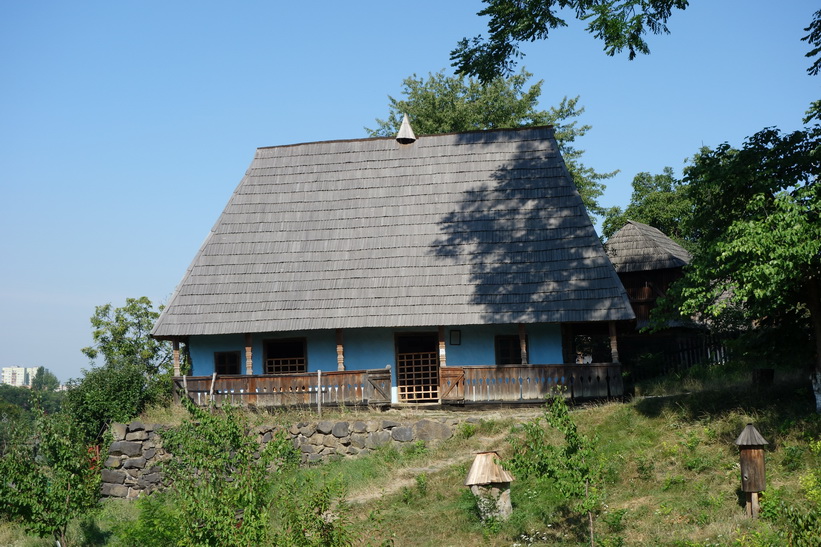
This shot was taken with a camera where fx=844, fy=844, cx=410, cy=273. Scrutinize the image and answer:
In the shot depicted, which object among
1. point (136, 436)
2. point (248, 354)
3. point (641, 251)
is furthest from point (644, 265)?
point (136, 436)

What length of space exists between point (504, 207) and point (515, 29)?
6.11 meters

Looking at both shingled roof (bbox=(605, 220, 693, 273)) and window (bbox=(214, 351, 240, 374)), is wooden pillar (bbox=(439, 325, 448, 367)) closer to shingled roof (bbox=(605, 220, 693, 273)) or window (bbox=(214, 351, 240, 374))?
window (bbox=(214, 351, 240, 374))

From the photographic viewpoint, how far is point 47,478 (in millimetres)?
17922

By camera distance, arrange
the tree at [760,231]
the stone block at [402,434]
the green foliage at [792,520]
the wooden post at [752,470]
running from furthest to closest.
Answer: the stone block at [402,434] → the tree at [760,231] → the wooden post at [752,470] → the green foliage at [792,520]

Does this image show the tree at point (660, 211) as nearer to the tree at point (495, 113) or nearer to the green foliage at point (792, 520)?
the tree at point (495, 113)

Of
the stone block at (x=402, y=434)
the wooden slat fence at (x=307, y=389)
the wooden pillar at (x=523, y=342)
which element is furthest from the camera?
the wooden pillar at (x=523, y=342)

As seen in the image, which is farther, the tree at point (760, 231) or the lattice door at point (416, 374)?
the lattice door at point (416, 374)

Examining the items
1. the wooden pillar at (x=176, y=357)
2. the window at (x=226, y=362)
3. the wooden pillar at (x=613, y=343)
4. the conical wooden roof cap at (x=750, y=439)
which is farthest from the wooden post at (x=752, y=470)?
the wooden pillar at (x=176, y=357)

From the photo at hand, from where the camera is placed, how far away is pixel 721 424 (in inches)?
638

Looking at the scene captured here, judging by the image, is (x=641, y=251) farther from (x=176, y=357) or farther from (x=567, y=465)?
(x=567, y=465)

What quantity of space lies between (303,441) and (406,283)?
17.2ft

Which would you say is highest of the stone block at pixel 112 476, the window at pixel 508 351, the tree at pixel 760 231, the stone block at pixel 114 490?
the tree at pixel 760 231

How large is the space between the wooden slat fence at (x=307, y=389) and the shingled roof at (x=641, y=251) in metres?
11.9

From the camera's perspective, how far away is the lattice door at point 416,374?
77.9 ft
